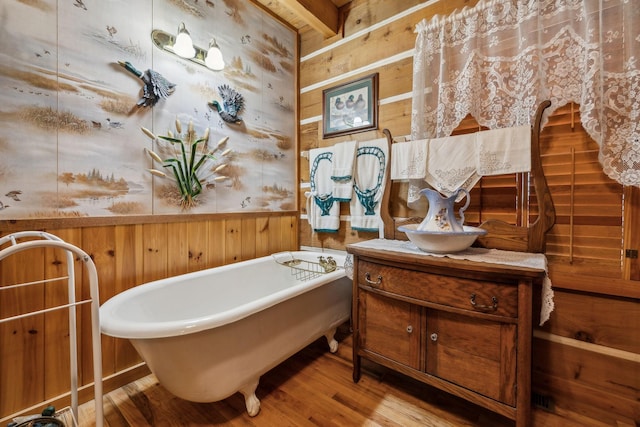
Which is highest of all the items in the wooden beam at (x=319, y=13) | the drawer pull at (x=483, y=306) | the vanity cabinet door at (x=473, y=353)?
the wooden beam at (x=319, y=13)

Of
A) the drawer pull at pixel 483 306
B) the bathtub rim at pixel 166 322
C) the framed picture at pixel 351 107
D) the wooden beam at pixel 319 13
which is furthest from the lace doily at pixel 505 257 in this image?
the wooden beam at pixel 319 13

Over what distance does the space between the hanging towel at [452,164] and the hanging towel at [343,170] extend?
2.07 feet

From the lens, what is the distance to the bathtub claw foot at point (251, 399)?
1.35m

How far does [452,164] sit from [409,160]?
0.82ft

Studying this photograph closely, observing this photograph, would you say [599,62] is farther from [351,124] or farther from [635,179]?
[351,124]

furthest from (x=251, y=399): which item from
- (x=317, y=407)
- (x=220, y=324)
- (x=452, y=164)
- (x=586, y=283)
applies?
(x=586, y=283)

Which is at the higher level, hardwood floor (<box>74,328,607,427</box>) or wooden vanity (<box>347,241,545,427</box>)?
wooden vanity (<box>347,241,545,427</box>)

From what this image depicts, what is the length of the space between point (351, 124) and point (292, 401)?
193 centimetres

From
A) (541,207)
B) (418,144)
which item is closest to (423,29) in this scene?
(418,144)

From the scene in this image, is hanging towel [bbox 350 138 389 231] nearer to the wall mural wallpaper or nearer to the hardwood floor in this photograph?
the wall mural wallpaper

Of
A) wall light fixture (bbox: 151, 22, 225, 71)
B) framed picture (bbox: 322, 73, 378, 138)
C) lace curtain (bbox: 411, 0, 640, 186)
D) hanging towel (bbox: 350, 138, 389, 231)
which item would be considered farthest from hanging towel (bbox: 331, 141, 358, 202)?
wall light fixture (bbox: 151, 22, 225, 71)

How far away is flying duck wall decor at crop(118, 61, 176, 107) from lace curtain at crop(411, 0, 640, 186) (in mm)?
1589

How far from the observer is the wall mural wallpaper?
1298mm

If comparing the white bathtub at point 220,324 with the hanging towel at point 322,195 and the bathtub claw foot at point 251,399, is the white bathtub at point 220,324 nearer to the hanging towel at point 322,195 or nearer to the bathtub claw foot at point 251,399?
the bathtub claw foot at point 251,399
